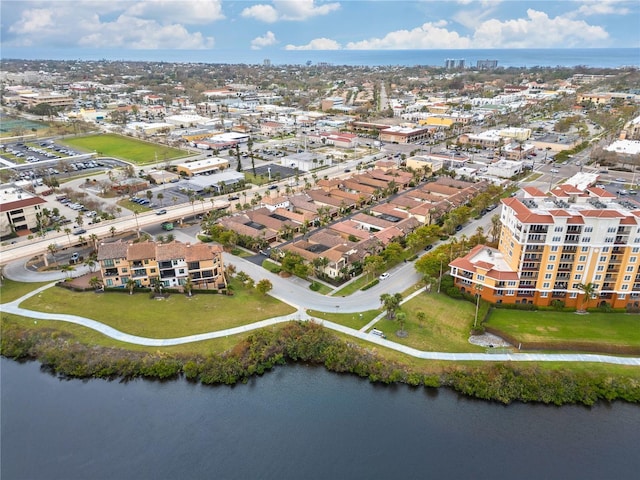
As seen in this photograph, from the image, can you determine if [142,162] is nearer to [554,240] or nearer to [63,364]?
[63,364]

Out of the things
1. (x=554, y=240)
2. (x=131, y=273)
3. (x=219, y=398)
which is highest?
(x=554, y=240)

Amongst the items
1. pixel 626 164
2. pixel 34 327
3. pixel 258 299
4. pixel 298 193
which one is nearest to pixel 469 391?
pixel 258 299

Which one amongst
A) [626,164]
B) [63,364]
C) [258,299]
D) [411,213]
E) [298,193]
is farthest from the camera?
[626,164]

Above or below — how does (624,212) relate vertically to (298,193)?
above

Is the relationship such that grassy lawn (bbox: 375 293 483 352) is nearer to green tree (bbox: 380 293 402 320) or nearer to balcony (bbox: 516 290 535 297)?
green tree (bbox: 380 293 402 320)

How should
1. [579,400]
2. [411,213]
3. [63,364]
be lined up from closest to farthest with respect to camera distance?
1. [579,400]
2. [63,364]
3. [411,213]

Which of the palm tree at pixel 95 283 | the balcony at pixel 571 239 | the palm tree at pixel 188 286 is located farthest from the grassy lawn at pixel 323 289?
the balcony at pixel 571 239

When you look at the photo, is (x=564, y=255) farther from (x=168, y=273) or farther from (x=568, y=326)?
(x=168, y=273)
